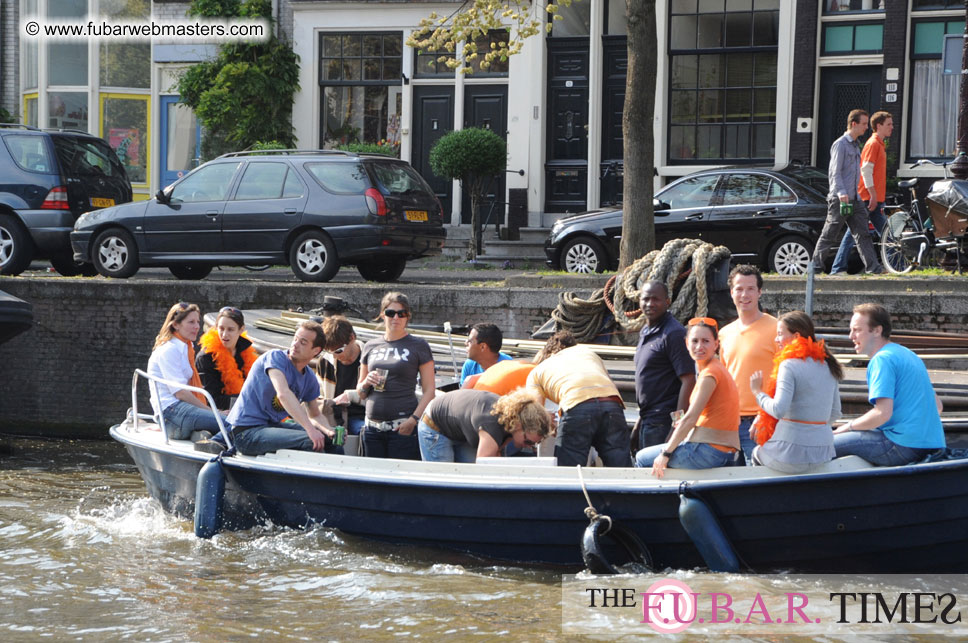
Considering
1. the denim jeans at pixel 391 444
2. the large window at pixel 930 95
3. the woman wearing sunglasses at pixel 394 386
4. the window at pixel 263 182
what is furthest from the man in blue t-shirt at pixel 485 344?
the large window at pixel 930 95

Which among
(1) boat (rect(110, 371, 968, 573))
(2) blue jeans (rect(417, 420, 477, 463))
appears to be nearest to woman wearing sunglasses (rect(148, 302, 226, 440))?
(1) boat (rect(110, 371, 968, 573))

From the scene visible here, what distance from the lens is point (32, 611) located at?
24.9ft

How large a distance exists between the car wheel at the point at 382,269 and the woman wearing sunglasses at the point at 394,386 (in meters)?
6.60

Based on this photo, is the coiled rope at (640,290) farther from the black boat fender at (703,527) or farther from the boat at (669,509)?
the black boat fender at (703,527)

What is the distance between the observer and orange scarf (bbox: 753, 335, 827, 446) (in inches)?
278

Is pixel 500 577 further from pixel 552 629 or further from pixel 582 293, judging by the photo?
pixel 582 293

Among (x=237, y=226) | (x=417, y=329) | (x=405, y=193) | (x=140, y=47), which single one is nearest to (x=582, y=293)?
(x=417, y=329)

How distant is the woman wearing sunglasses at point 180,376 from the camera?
364 inches

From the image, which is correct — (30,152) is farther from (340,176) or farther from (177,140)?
(177,140)

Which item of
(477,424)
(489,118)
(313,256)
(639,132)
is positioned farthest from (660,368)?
(489,118)

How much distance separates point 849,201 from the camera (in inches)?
512

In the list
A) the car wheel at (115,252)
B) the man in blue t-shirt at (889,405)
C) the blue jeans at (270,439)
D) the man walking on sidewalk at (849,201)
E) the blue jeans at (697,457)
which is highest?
the man walking on sidewalk at (849,201)

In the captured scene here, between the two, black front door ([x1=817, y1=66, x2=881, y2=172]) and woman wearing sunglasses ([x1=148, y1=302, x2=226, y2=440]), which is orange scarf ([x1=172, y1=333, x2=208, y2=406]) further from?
black front door ([x1=817, y1=66, x2=881, y2=172])

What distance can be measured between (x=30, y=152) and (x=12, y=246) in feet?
3.79
